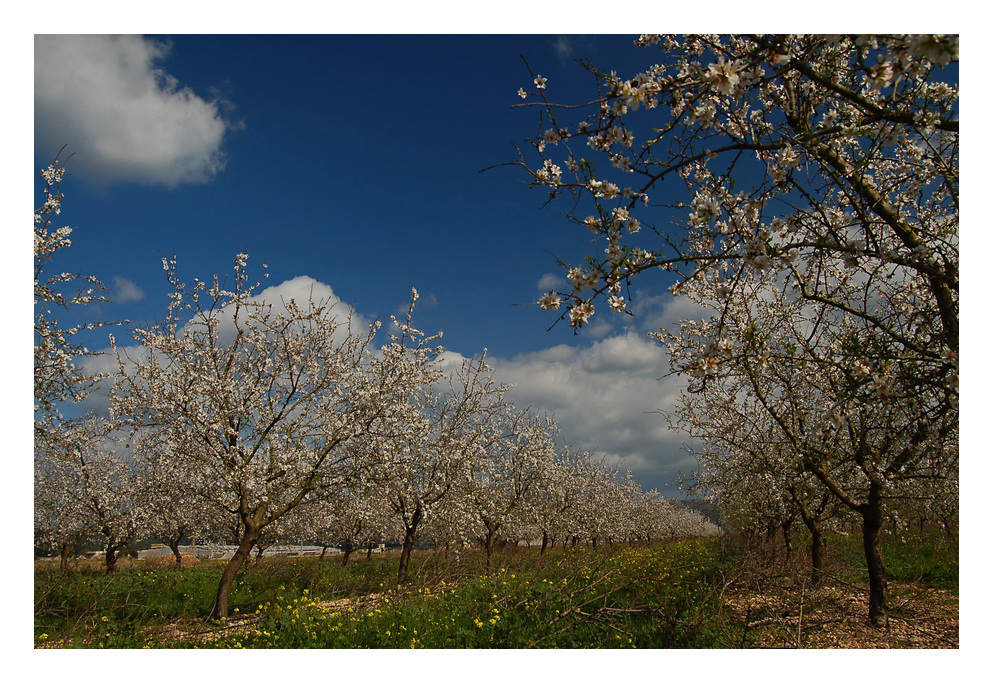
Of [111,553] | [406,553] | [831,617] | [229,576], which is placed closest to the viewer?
[831,617]

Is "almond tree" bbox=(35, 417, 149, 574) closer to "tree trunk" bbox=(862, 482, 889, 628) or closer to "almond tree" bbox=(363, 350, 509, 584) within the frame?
"almond tree" bbox=(363, 350, 509, 584)

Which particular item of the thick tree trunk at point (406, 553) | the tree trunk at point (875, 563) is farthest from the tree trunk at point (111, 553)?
the tree trunk at point (875, 563)

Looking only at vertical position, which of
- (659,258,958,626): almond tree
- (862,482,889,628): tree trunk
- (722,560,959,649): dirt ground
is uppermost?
(659,258,958,626): almond tree

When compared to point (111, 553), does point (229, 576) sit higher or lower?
higher

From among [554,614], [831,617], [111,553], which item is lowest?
[111,553]

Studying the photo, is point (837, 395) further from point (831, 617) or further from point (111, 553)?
point (111, 553)

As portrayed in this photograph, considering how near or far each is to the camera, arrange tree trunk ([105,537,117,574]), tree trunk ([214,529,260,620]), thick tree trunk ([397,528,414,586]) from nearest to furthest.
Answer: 1. tree trunk ([214,529,260,620])
2. thick tree trunk ([397,528,414,586])
3. tree trunk ([105,537,117,574])

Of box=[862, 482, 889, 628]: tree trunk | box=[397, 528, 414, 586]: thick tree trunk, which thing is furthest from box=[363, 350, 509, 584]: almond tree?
box=[862, 482, 889, 628]: tree trunk

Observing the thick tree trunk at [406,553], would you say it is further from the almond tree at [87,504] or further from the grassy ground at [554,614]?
the almond tree at [87,504]

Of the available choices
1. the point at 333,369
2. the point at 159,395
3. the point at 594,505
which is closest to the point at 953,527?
the point at 333,369

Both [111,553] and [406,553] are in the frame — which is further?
[111,553]

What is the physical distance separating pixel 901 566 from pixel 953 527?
2067mm

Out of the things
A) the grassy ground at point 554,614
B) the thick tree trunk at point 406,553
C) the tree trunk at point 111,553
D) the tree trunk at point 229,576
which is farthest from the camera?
the tree trunk at point 111,553

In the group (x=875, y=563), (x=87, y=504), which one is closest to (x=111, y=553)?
(x=87, y=504)
